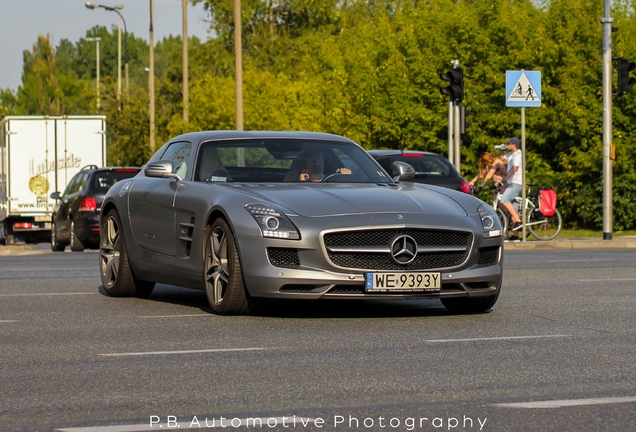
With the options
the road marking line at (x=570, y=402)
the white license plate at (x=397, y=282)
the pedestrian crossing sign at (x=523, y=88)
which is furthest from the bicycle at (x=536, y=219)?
the road marking line at (x=570, y=402)

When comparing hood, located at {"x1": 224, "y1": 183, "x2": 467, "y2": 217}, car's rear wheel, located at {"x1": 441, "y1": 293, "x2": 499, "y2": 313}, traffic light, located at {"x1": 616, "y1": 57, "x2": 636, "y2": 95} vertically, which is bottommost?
car's rear wheel, located at {"x1": 441, "y1": 293, "x2": 499, "y2": 313}

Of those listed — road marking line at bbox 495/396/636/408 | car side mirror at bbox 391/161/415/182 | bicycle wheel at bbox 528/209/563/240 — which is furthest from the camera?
bicycle wheel at bbox 528/209/563/240

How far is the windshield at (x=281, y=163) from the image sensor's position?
451 inches

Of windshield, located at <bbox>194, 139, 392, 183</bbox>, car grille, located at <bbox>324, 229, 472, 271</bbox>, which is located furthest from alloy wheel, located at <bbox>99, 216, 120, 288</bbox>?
car grille, located at <bbox>324, 229, 472, 271</bbox>

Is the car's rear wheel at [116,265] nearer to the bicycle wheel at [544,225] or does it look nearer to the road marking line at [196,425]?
the road marking line at [196,425]

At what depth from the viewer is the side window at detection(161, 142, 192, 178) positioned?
11.9 m

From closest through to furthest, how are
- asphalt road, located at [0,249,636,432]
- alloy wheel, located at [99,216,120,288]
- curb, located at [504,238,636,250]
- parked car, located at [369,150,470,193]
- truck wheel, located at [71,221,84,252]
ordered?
asphalt road, located at [0,249,636,432] < alloy wheel, located at [99,216,120,288] < parked car, located at [369,150,470,193] < curb, located at [504,238,636,250] < truck wheel, located at [71,221,84,252]

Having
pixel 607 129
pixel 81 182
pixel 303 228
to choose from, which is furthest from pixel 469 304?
pixel 81 182

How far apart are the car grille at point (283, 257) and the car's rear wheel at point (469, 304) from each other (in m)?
1.48

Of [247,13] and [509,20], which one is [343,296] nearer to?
[509,20]

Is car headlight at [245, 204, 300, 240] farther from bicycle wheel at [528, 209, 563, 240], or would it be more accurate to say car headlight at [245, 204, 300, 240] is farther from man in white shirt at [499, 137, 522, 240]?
bicycle wheel at [528, 209, 563, 240]

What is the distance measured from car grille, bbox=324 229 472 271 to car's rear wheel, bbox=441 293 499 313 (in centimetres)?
69

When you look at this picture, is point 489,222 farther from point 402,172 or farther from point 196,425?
point 196,425

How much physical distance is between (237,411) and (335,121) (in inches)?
1422
